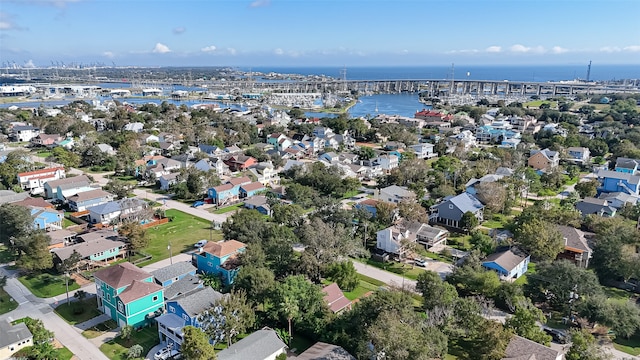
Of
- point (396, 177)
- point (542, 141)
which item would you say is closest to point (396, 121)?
point (542, 141)

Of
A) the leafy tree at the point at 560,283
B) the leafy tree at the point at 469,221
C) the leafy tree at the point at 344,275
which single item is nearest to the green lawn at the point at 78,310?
the leafy tree at the point at 344,275

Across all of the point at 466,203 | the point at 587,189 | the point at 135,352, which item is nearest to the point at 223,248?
the point at 135,352

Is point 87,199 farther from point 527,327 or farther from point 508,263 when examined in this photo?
point 527,327

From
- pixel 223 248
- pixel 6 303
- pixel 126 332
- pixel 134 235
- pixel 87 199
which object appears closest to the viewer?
pixel 126 332

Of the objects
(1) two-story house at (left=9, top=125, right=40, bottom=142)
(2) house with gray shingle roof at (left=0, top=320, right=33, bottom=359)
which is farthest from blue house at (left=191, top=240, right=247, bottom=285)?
(1) two-story house at (left=9, top=125, right=40, bottom=142)

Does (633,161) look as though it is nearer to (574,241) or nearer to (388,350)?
(574,241)

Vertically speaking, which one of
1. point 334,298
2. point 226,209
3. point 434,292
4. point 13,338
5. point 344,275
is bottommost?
point 226,209

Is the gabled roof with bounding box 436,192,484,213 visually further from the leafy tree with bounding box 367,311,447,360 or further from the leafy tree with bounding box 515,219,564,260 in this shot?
the leafy tree with bounding box 367,311,447,360
